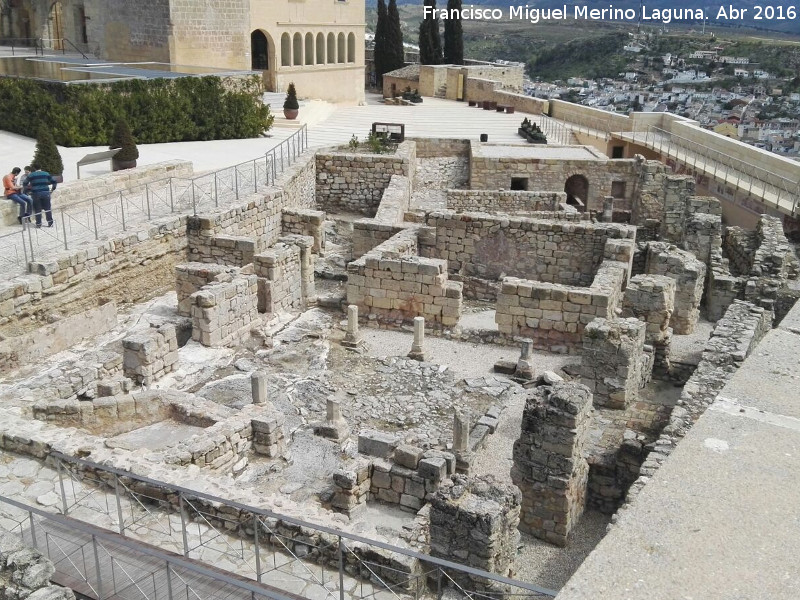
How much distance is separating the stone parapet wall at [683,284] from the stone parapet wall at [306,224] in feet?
26.0

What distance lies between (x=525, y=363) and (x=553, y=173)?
1393 cm

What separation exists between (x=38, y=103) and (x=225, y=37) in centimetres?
1183

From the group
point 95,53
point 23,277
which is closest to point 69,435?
point 23,277

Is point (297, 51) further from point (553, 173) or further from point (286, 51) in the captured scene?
point (553, 173)

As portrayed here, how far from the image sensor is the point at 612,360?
11.3 m

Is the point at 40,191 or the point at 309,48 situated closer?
the point at 40,191

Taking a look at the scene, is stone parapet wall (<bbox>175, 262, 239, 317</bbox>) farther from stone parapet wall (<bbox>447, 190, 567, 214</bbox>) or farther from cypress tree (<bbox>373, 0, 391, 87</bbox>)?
cypress tree (<bbox>373, 0, 391, 87</bbox>)

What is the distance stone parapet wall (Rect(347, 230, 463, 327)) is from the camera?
14289 millimetres

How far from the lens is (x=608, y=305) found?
1330 centimetres

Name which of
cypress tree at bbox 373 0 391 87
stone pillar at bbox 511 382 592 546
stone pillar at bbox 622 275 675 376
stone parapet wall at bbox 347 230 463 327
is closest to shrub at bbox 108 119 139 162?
stone parapet wall at bbox 347 230 463 327

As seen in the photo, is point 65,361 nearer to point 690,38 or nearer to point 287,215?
point 287,215

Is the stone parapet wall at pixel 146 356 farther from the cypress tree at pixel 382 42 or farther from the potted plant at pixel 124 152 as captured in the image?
the cypress tree at pixel 382 42

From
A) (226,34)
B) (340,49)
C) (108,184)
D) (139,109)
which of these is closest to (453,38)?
(340,49)

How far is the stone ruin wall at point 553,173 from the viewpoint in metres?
25.2
